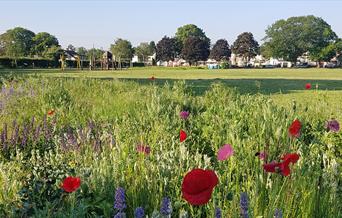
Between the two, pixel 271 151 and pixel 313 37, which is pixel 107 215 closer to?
pixel 271 151

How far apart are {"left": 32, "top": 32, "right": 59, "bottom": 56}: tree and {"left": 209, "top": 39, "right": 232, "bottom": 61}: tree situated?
1994 inches

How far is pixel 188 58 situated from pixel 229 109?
113073mm

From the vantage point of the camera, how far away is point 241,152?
3209 millimetres

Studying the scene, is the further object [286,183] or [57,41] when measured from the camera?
[57,41]

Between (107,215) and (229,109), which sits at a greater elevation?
(229,109)

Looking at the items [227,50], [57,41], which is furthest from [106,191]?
[227,50]

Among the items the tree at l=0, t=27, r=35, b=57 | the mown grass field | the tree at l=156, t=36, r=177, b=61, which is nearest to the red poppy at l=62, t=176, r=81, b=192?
the mown grass field

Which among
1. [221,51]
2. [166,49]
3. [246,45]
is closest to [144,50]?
[166,49]

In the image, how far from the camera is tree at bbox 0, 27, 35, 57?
8606 centimetres

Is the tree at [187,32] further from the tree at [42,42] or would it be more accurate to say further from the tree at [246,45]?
the tree at [42,42]

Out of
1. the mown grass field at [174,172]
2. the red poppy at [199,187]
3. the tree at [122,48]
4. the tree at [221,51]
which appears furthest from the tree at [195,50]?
the red poppy at [199,187]

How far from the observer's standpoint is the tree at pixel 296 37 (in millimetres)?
112562

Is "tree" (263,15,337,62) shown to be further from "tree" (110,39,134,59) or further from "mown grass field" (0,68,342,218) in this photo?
"mown grass field" (0,68,342,218)

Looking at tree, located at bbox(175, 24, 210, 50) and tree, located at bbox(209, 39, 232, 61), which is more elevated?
tree, located at bbox(175, 24, 210, 50)
